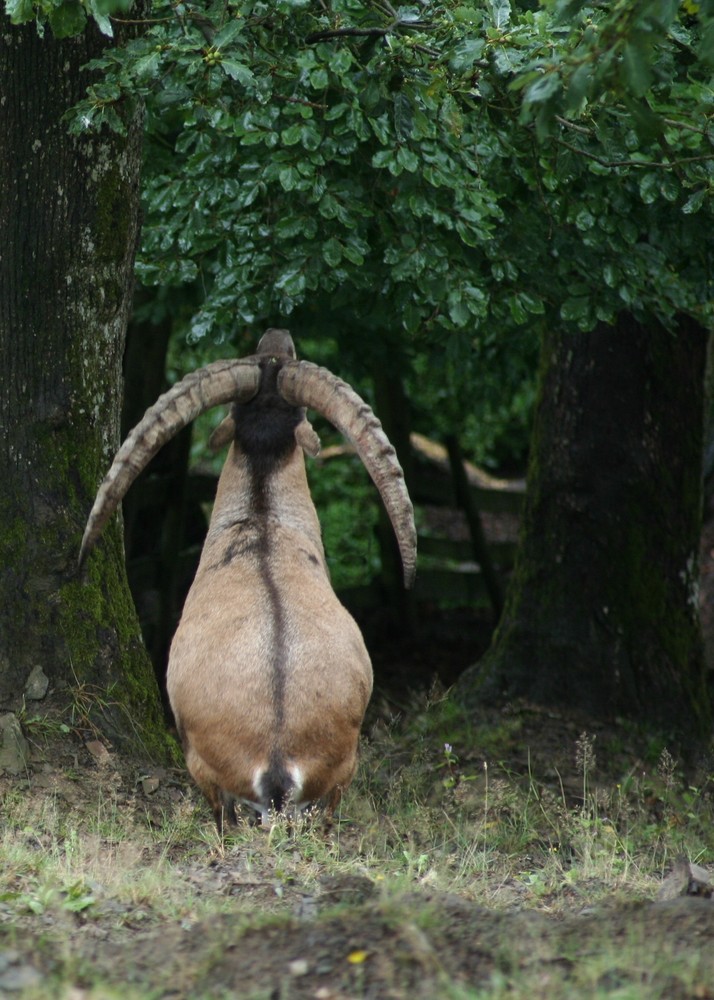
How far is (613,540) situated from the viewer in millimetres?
9844

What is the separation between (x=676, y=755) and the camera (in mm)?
9531

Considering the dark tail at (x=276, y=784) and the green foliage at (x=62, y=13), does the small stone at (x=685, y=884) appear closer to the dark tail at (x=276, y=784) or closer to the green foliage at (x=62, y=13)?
the dark tail at (x=276, y=784)

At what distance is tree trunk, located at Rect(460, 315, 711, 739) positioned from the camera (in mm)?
9680

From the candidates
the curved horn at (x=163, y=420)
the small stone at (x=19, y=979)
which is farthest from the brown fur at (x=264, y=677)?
the small stone at (x=19, y=979)

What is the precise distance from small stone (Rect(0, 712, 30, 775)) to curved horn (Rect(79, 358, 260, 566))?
0.99 m

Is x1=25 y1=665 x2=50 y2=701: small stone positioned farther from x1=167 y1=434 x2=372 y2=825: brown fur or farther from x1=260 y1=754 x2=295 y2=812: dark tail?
x1=260 y1=754 x2=295 y2=812: dark tail

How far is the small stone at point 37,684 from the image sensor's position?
23.1 feet

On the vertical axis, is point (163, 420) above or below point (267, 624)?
above

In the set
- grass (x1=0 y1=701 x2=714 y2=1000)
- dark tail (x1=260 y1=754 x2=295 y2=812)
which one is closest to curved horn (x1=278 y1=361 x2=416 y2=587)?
dark tail (x1=260 y1=754 x2=295 y2=812)

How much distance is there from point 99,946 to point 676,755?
6.03 m

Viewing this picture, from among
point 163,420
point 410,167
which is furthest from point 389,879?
point 410,167

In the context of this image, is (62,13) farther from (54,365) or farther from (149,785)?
(149,785)

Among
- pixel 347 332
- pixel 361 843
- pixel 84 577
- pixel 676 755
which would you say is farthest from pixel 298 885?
pixel 347 332

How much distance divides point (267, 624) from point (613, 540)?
4.18 meters
